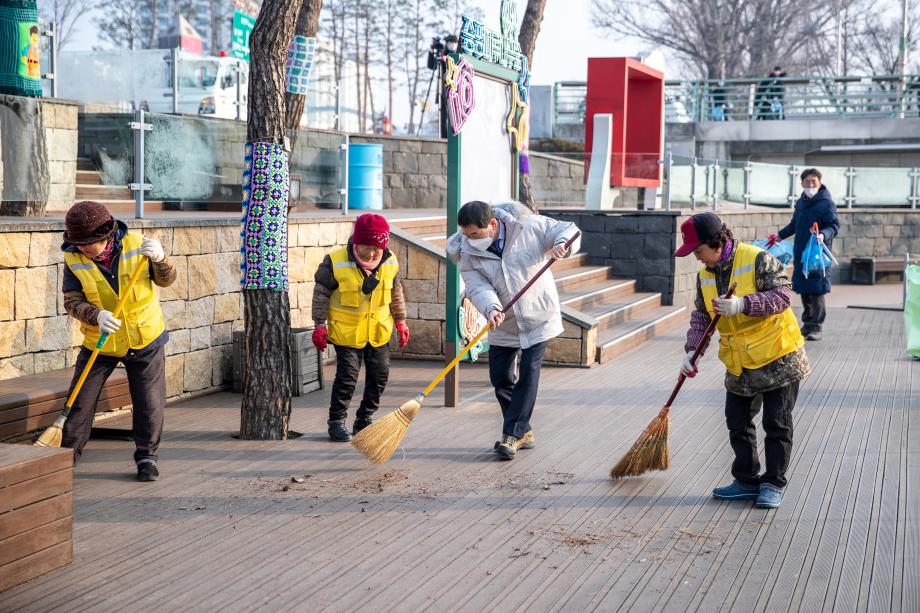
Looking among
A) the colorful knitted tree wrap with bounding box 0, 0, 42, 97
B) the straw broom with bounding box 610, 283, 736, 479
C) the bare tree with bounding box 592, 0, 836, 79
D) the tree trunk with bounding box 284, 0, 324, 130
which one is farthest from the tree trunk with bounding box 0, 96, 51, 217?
the bare tree with bounding box 592, 0, 836, 79

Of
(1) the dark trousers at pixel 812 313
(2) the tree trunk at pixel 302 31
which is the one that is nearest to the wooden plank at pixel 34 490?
(2) the tree trunk at pixel 302 31

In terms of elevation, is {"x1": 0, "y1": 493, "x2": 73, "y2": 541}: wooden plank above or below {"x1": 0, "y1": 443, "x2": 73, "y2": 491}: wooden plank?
below

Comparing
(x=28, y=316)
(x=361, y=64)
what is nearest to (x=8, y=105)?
(x=28, y=316)

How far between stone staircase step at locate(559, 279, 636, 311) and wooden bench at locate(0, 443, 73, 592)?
793 cm

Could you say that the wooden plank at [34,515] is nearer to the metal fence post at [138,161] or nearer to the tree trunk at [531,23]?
the metal fence post at [138,161]

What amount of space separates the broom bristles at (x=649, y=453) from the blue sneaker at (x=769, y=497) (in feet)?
2.26

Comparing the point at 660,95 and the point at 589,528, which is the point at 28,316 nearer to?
the point at 589,528

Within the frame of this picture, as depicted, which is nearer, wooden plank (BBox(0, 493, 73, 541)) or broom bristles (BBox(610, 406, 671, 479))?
wooden plank (BBox(0, 493, 73, 541))

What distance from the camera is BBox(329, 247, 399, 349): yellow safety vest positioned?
7.30 metres

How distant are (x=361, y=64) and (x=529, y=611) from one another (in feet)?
105

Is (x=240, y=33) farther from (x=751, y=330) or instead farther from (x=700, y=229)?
(x=751, y=330)

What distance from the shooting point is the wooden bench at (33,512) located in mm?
4426

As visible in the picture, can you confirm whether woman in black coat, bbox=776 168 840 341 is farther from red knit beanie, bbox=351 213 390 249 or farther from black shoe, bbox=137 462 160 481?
black shoe, bbox=137 462 160 481

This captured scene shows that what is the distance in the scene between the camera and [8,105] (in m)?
7.96
